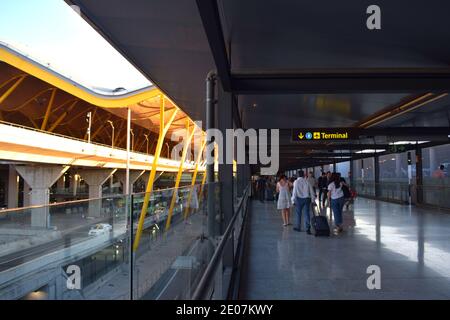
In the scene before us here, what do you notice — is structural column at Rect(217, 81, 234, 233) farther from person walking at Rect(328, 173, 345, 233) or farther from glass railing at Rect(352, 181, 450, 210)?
glass railing at Rect(352, 181, 450, 210)

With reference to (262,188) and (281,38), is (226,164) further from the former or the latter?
(262,188)

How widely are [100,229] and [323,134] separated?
32.6 ft

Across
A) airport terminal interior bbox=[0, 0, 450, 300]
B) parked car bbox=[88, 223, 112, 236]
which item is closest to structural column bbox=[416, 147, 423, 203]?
airport terminal interior bbox=[0, 0, 450, 300]

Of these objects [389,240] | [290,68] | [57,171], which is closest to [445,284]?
[389,240]

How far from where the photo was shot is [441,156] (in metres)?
22.4

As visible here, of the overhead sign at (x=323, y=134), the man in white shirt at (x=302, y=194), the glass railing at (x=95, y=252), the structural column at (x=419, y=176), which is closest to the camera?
the glass railing at (x=95, y=252)

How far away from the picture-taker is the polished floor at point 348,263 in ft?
16.0

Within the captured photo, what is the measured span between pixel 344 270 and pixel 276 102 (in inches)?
235

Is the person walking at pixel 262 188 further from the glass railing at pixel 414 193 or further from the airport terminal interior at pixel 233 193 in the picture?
the airport terminal interior at pixel 233 193

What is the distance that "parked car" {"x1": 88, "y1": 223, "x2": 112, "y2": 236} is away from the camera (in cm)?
245

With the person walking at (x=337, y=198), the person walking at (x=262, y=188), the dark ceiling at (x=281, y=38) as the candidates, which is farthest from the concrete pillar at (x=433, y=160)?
the dark ceiling at (x=281, y=38)

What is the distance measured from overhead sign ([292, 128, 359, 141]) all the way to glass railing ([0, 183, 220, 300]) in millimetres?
8493

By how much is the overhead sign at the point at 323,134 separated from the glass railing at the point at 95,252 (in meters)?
8.49
